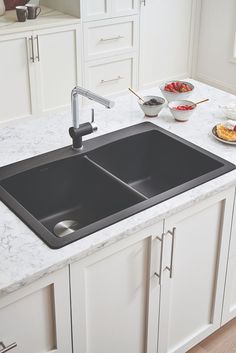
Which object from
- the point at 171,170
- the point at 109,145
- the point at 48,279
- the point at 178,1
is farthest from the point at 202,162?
the point at 178,1

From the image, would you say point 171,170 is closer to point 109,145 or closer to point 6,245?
point 109,145

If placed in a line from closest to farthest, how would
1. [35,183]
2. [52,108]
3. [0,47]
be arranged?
1. [35,183]
2. [0,47]
3. [52,108]

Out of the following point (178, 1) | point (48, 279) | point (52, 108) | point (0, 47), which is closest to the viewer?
point (48, 279)

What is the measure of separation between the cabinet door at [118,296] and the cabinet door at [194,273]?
0.07 meters

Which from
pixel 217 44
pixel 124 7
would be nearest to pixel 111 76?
pixel 124 7

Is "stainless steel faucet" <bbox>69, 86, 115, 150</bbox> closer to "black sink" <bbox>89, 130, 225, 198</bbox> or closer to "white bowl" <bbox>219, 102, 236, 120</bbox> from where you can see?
"black sink" <bbox>89, 130, 225, 198</bbox>

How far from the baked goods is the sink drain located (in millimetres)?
654

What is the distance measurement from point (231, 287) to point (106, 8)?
2536 millimetres

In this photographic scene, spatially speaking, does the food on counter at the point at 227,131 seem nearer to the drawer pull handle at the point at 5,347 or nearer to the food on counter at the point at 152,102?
the food on counter at the point at 152,102

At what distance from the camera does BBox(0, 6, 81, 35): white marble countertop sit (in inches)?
146

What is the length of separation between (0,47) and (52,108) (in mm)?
657

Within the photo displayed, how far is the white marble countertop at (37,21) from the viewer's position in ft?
12.2

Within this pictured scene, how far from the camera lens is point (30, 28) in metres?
3.76

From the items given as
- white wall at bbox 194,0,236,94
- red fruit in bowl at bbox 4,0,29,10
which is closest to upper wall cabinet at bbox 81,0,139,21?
red fruit in bowl at bbox 4,0,29,10
